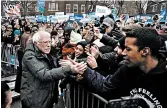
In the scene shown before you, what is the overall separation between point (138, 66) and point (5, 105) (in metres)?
1.43

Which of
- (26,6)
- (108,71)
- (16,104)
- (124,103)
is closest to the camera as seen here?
(124,103)

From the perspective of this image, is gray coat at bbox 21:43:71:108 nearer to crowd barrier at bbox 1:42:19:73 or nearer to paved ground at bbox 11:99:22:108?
paved ground at bbox 11:99:22:108

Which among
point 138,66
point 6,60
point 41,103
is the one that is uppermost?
point 138,66

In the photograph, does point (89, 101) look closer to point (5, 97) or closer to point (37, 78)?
point (37, 78)

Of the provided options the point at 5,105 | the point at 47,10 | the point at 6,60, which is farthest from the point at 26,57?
the point at 47,10

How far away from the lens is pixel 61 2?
2120 inches

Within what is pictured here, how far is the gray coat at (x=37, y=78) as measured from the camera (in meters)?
3.40

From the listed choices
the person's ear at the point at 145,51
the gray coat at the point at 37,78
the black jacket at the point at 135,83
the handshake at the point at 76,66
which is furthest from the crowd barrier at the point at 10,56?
the person's ear at the point at 145,51

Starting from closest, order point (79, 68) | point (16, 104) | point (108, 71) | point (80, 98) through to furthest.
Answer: point (79, 68) → point (80, 98) → point (108, 71) → point (16, 104)

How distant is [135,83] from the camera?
2539 mm

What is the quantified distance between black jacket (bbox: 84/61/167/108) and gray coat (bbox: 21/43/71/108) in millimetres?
672

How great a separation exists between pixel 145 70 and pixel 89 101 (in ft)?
2.92

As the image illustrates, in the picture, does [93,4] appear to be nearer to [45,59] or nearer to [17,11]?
[17,11]

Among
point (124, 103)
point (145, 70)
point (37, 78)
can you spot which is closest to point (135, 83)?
point (145, 70)
